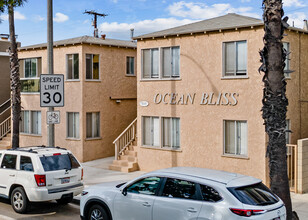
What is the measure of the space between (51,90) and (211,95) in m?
5.83

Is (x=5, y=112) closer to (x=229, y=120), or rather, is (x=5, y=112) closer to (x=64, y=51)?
(x=64, y=51)

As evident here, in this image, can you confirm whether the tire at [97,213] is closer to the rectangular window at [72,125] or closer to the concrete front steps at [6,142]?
the rectangular window at [72,125]

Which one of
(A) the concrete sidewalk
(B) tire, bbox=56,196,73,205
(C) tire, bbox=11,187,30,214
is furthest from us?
(B) tire, bbox=56,196,73,205

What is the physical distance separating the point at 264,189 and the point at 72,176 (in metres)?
5.65

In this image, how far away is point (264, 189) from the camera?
25.1 ft

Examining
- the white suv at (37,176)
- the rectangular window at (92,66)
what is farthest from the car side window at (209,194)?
the rectangular window at (92,66)

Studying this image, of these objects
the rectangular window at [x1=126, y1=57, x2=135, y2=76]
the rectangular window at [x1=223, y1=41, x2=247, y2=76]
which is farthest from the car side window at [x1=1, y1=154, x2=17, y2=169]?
the rectangular window at [x1=126, y1=57, x2=135, y2=76]

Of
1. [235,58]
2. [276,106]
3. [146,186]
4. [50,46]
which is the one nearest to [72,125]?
[50,46]

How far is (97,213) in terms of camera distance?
893 centimetres

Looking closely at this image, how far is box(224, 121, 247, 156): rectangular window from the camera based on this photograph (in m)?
14.3

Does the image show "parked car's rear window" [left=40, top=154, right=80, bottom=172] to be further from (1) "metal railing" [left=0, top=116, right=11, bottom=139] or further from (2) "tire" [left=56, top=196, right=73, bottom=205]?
(1) "metal railing" [left=0, top=116, right=11, bottom=139]

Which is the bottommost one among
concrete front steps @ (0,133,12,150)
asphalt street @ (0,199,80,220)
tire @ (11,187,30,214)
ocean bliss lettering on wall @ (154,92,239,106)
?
asphalt street @ (0,199,80,220)

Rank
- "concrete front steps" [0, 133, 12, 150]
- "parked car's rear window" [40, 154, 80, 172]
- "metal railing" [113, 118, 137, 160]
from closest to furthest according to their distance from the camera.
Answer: "parked car's rear window" [40, 154, 80, 172] → "metal railing" [113, 118, 137, 160] → "concrete front steps" [0, 133, 12, 150]

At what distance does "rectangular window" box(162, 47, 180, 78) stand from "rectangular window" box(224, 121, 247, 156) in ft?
9.97
